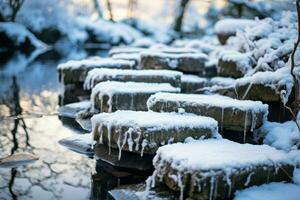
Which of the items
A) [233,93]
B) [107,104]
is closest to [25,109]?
[107,104]

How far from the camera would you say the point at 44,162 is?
4336 millimetres

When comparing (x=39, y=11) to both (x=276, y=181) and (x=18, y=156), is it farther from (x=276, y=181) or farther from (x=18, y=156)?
(x=276, y=181)

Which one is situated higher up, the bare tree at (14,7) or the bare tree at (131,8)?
the bare tree at (131,8)

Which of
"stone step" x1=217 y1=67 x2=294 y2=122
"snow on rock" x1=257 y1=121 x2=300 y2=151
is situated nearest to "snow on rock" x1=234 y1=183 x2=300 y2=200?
"snow on rock" x1=257 y1=121 x2=300 y2=151

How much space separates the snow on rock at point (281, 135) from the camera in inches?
169

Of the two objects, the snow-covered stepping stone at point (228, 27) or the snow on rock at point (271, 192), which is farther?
the snow-covered stepping stone at point (228, 27)

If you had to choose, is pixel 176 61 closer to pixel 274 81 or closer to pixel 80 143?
pixel 274 81

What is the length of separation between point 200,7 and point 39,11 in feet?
57.7

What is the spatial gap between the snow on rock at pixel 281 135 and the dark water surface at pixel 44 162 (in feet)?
5.00

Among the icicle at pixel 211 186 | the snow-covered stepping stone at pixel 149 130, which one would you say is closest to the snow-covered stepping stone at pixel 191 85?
the snow-covered stepping stone at pixel 149 130

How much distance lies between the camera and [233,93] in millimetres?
5422

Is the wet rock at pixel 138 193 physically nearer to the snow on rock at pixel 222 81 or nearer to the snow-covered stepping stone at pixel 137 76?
the snow-covered stepping stone at pixel 137 76

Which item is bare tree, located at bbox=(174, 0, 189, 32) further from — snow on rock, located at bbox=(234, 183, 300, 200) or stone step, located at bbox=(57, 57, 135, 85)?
snow on rock, located at bbox=(234, 183, 300, 200)

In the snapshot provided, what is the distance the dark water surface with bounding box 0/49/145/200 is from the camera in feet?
12.0
